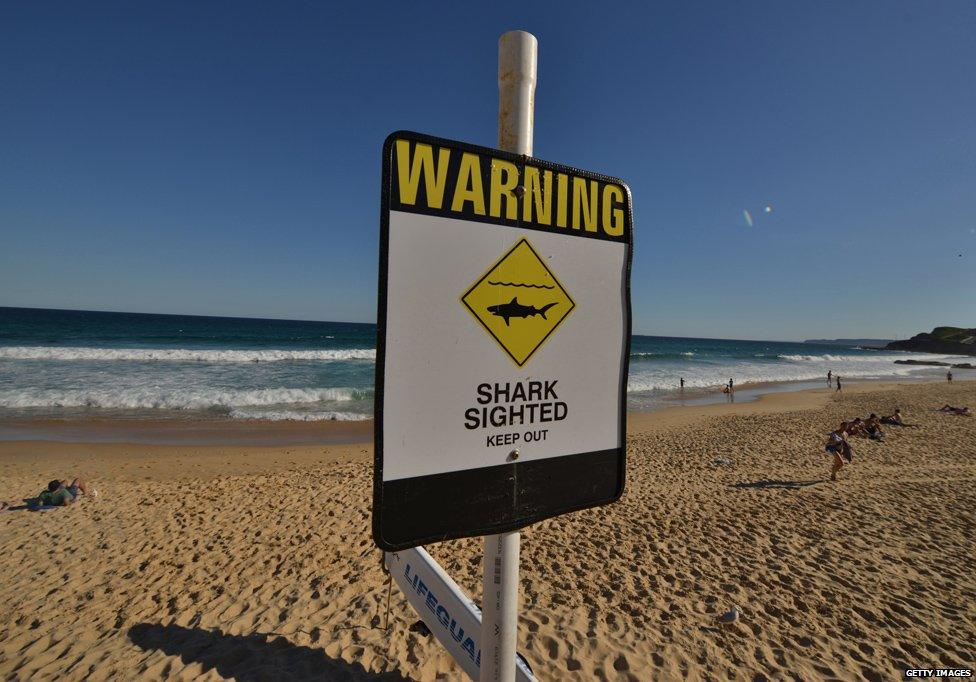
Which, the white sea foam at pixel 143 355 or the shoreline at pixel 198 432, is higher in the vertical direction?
the white sea foam at pixel 143 355

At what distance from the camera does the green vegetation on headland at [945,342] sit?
312ft

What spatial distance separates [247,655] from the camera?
393 centimetres

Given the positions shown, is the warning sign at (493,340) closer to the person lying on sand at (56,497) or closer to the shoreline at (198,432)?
the person lying on sand at (56,497)

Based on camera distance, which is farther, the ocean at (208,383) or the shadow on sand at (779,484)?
the ocean at (208,383)

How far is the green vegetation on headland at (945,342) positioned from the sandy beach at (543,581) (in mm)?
125783

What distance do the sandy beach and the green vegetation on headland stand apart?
126 meters

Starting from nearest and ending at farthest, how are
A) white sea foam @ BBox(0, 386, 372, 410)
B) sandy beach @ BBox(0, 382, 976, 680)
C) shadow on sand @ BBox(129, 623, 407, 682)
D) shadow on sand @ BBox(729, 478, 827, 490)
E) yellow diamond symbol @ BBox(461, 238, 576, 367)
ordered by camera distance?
1. yellow diamond symbol @ BBox(461, 238, 576, 367)
2. shadow on sand @ BBox(129, 623, 407, 682)
3. sandy beach @ BBox(0, 382, 976, 680)
4. shadow on sand @ BBox(729, 478, 827, 490)
5. white sea foam @ BBox(0, 386, 372, 410)

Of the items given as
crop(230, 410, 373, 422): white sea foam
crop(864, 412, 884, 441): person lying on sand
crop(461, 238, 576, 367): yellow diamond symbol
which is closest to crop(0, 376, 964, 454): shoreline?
crop(230, 410, 373, 422): white sea foam

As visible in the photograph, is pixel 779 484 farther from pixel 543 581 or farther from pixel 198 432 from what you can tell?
pixel 198 432

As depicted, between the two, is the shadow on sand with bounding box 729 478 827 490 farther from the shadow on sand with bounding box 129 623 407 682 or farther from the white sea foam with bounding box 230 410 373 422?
the white sea foam with bounding box 230 410 373 422

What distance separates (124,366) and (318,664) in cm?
3236

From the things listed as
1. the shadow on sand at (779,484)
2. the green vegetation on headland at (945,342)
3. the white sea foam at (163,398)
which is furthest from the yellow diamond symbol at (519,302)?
the green vegetation on headland at (945,342)

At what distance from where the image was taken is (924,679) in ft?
12.6

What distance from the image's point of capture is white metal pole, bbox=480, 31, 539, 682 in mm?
1318
